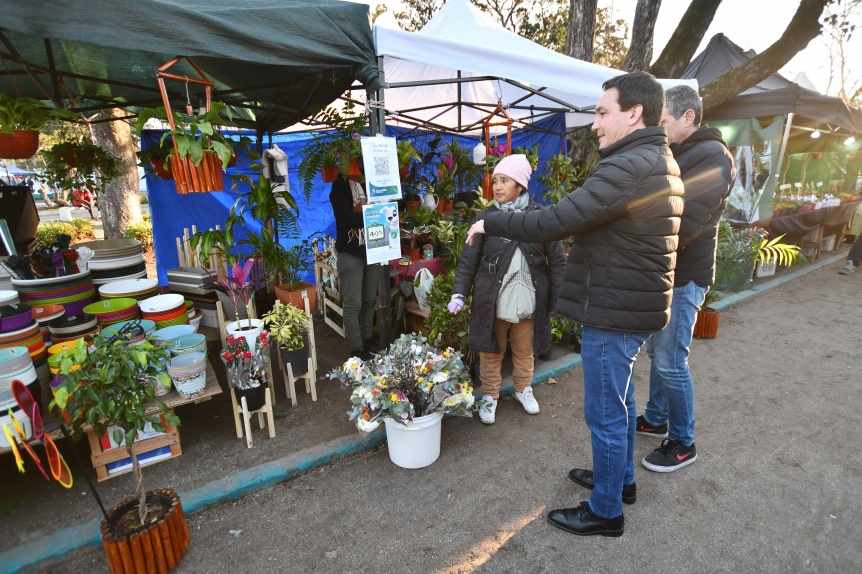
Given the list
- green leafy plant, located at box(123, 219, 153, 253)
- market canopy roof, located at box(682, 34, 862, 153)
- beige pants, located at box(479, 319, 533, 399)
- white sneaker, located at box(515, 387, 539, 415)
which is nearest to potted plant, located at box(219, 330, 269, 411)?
beige pants, located at box(479, 319, 533, 399)

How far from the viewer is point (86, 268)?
3584mm

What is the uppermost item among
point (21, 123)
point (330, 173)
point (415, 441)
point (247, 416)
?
point (21, 123)

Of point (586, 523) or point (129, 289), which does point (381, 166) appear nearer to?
point (129, 289)

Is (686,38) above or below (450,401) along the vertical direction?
above

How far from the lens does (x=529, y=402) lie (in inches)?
135

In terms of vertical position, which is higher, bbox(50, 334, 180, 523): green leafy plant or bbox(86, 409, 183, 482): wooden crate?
bbox(50, 334, 180, 523): green leafy plant

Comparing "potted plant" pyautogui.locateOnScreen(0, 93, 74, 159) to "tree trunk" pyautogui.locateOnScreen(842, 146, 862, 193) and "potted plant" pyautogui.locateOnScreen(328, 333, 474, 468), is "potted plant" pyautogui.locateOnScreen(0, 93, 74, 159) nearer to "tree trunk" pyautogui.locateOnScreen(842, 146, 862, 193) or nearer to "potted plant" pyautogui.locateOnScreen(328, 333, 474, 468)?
"potted plant" pyautogui.locateOnScreen(328, 333, 474, 468)

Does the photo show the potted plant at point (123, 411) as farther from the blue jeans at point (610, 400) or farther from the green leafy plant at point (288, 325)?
the blue jeans at point (610, 400)

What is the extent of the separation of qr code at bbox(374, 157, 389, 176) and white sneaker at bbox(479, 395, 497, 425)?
1.79 metres

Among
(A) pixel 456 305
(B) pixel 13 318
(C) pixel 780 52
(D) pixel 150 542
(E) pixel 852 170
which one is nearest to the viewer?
(D) pixel 150 542

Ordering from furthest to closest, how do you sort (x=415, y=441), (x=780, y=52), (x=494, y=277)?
1. (x=780, y=52)
2. (x=494, y=277)
3. (x=415, y=441)

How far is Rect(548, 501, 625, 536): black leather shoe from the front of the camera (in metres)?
2.25

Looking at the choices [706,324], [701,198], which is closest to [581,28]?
[706,324]

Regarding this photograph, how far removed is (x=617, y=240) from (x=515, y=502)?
161 centimetres
